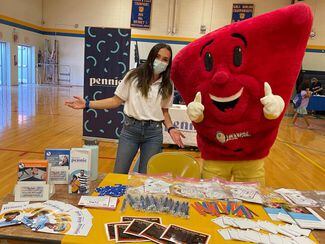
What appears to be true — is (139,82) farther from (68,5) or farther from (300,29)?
(68,5)

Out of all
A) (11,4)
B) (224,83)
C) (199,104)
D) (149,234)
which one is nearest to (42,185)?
(149,234)

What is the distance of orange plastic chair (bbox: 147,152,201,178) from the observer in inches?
83.3

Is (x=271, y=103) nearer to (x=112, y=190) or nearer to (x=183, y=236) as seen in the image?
(x=183, y=236)

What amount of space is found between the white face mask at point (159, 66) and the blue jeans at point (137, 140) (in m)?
0.39

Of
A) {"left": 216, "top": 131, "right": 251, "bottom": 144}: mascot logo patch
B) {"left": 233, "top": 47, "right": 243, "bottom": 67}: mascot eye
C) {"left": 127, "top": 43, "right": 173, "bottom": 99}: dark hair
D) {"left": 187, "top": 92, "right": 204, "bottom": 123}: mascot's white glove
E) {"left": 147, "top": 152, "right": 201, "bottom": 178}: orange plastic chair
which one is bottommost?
{"left": 147, "top": 152, "right": 201, "bottom": 178}: orange plastic chair

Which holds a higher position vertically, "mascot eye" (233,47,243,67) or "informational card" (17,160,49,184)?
"mascot eye" (233,47,243,67)

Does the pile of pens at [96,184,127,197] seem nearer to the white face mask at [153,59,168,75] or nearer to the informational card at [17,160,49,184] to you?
the informational card at [17,160,49,184]

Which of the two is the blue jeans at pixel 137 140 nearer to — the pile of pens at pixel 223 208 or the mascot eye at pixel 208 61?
the mascot eye at pixel 208 61

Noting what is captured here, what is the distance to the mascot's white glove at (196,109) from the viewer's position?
5.69ft

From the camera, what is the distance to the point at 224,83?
1.65 meters

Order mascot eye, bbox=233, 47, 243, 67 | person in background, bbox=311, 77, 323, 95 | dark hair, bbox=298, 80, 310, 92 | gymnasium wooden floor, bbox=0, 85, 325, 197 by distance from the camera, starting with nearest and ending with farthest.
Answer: mascot eye, bbox=233, 47, 243, 67, gymnasium wooden floor, bbox=0, 85, 325, 197, dark hair, bbox=298, 80, 310, 92, person in background, bbox=311, 77, 323, 95

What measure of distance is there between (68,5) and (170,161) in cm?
1494

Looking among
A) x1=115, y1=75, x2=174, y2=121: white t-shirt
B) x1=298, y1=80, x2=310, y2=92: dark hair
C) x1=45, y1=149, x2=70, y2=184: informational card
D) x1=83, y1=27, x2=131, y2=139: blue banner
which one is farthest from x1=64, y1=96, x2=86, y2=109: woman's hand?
x1=298, y1=80, x2=310, y2=92: dark hair

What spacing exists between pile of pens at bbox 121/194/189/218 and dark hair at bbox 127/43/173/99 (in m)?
0.96
